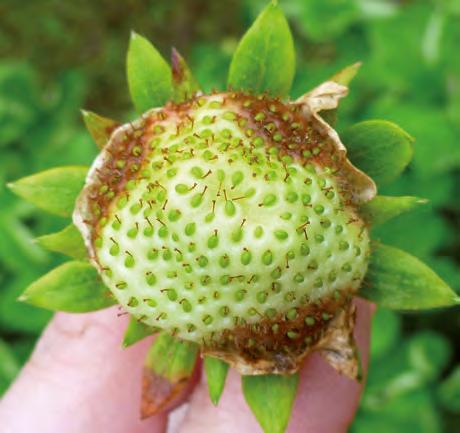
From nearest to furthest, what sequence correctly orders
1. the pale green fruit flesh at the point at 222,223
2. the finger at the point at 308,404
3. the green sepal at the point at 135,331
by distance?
the pale green fruit flesh at the point at 222,223 → the green sepal at the point at 135,331 → the finger at the point at 308,404

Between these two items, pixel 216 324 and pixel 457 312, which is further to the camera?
pixel 457 312

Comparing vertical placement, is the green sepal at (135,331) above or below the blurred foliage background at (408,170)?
above

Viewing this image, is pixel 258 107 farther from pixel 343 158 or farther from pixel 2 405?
pixel 2 405

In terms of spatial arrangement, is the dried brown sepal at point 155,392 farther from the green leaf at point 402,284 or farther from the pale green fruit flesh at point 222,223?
the green leaf at point 402,284

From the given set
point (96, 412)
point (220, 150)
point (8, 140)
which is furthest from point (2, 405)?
point (8, 140)

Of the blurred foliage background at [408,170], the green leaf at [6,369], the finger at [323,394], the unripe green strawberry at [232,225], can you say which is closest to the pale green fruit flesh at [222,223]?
the unripe green strawberry at [232,225]

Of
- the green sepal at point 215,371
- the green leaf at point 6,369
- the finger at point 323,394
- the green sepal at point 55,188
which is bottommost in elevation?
the green leaf at point 6,369

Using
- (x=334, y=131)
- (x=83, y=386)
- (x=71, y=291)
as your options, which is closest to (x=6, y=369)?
(x=83, y=386)

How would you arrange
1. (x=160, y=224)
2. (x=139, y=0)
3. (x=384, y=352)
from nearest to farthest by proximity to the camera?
(x=160, y=224), (x=384, y=352), (x=139, y=0)
